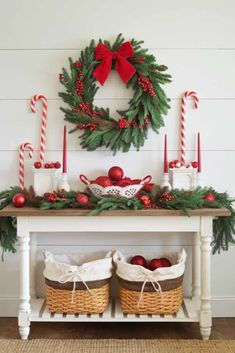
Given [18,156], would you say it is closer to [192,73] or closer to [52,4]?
[52,4]

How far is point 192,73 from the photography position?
2451mm

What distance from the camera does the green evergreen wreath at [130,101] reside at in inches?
92.7

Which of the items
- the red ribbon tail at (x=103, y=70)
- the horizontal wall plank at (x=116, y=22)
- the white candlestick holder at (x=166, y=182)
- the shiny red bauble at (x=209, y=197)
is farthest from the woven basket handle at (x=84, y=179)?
the horizontal wall plank at (x=116, y=22)

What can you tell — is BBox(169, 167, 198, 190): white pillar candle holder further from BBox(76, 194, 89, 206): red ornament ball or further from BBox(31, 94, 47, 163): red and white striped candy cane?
BBox(31, 94, 47, 163): red and white striped candy cane

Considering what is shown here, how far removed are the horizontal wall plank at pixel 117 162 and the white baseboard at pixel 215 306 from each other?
63 centimetres

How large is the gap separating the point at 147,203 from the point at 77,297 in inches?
23.5

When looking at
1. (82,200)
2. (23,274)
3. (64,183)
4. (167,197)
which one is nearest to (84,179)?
(64,183)

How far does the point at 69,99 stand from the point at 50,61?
0.84ft

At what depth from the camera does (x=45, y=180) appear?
228 centimetres

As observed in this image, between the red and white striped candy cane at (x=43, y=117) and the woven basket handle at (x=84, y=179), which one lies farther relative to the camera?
the red and white striped candy cane at (x=43, y=117)

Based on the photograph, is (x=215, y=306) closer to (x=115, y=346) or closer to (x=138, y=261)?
(x=138, y=261)

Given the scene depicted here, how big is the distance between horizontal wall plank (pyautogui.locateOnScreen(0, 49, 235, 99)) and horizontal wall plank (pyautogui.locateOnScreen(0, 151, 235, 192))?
1.12 ft

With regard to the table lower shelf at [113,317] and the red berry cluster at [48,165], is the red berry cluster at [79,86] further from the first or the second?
the table lower shelf at [113,317]

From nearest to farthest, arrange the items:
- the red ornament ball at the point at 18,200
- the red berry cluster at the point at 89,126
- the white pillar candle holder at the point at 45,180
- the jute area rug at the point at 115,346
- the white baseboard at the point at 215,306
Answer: the jute area rug at the point at 115,346
the red ornament ball at the point at 18,200
the white pillar candle holder at the point at 45,180
the red berry cluster at the point at 89,126
the white baseboard at the point at 215,306
